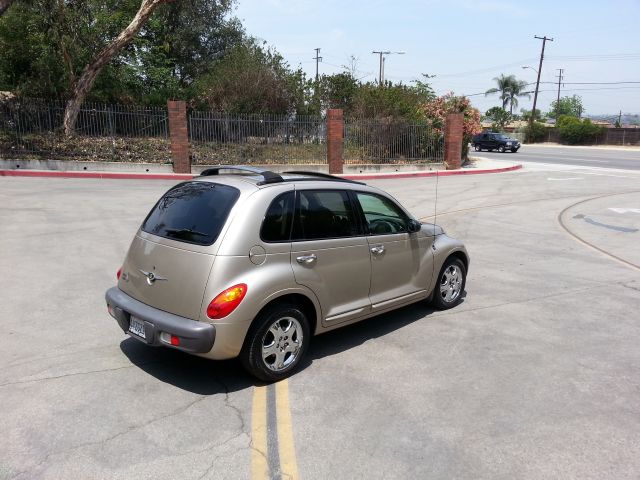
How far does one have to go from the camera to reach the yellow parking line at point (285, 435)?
10.6 feet

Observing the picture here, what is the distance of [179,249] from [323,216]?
1.29 m

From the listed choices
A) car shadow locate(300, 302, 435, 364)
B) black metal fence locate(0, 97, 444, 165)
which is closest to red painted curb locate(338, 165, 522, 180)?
black metal fence locate(0, 97, 444, 165)

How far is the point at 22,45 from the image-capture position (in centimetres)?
2541

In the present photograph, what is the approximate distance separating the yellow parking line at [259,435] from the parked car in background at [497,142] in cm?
4273

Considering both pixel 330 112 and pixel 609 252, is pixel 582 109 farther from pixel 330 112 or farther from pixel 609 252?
pixel 609 252

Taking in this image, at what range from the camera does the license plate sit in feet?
13.9

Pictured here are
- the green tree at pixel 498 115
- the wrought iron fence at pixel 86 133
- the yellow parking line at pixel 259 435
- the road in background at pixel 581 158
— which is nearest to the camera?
the yellow parking line at pixel 259 435

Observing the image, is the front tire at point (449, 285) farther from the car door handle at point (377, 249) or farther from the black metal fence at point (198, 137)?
the black metal fence at point (198, 137)

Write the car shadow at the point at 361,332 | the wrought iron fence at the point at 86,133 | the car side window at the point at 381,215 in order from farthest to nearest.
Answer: the wrought iron fence at the point at 86,133
the car side window at the point at 381,215
the car shadow at the point at 361,332

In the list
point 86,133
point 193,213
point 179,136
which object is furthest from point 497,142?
point 193,213

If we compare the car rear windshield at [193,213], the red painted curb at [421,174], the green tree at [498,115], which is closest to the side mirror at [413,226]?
the car rear windshield at [193,213]

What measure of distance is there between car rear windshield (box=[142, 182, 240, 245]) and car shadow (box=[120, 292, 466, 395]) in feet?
→ 3.81

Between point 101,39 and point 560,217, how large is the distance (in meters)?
23.4

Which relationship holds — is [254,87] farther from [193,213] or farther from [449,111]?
[193,213]
